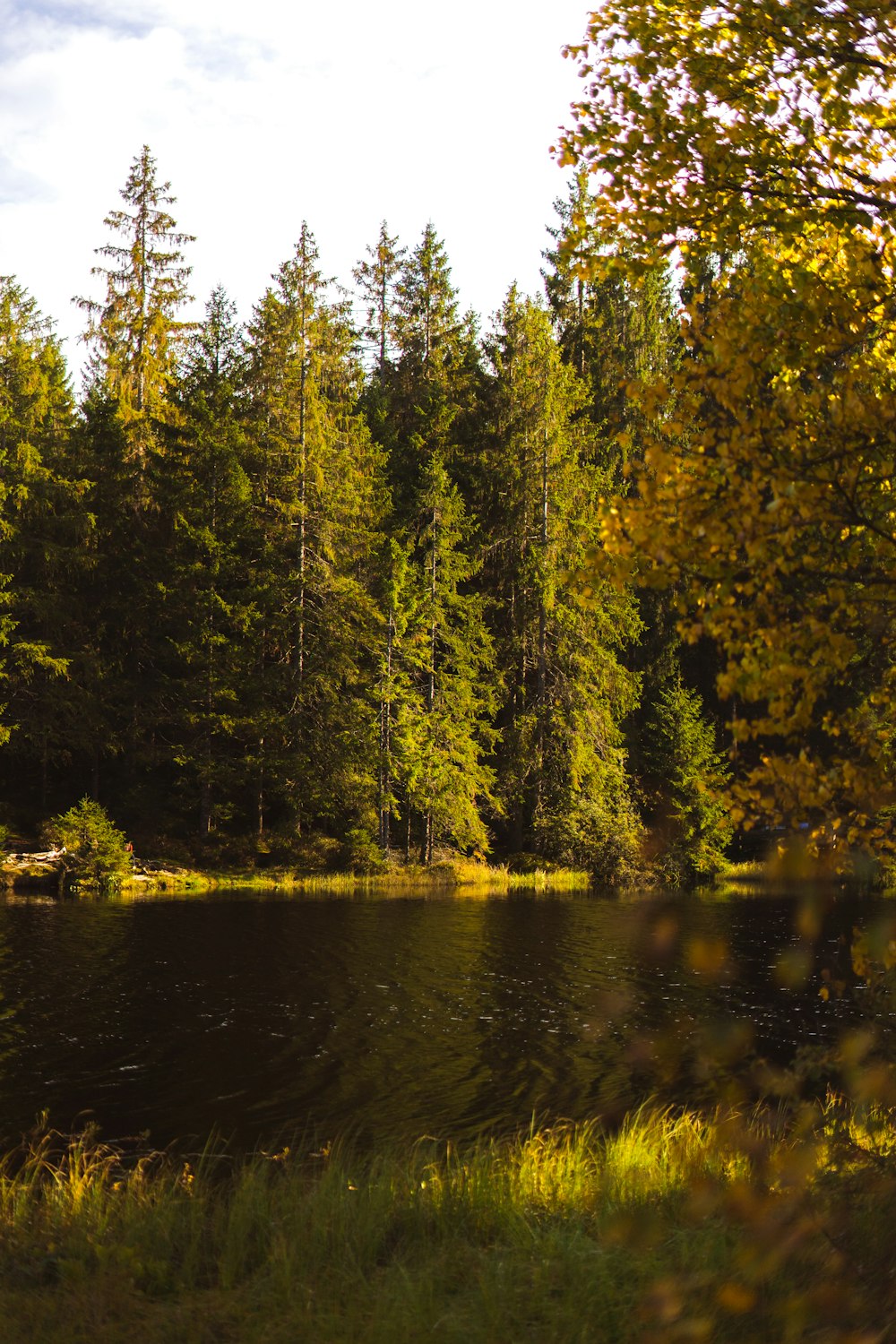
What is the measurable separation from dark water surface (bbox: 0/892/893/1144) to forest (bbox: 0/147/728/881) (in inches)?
296

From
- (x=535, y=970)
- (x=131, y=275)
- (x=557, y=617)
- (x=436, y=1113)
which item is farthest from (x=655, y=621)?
(x=436, y=1113)

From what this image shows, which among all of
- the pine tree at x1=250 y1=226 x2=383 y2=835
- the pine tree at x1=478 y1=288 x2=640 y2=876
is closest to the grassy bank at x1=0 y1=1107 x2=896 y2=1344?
the pine tree at x1=250 y1=226 x2=383 y2=835

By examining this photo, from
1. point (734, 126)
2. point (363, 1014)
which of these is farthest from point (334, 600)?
point (734, 126)

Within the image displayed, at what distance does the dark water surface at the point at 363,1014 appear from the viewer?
437 inches

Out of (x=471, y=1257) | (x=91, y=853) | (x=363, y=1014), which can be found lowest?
(x=363, y=1014)

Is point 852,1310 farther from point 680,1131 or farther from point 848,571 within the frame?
point 680,1131

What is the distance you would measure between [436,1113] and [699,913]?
17866mm

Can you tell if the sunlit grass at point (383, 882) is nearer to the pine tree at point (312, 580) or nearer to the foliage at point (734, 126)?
the pine tree at point (312, 580)

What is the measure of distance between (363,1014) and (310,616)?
19136 mm

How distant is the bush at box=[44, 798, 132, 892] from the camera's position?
2803cm

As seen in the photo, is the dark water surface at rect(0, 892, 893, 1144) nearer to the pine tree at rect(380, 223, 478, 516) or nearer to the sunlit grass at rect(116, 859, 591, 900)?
the sunlit grass at rect(116, 859, 591, 900)

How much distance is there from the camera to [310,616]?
1314 inches

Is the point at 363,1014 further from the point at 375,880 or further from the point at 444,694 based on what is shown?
the point at 444,694

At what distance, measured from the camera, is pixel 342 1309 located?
4.72m
